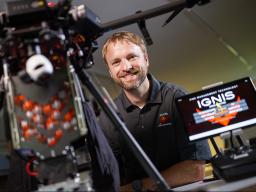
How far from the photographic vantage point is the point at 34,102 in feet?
2.12

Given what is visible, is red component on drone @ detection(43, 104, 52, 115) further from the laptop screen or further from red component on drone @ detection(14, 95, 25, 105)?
the laptop screen

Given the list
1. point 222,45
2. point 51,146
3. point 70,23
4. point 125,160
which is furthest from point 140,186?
point 222,45

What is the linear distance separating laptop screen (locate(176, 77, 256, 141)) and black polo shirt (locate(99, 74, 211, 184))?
0.25 meters

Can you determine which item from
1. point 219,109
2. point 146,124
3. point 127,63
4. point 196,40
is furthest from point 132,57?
point 196,40

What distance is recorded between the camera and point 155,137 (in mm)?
1283

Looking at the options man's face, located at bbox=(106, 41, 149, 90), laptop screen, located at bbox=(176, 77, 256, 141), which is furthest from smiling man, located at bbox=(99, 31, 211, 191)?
laptop screen, located at bbox=(176, 77, 256, 141)

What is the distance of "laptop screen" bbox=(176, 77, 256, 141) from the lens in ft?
3.05

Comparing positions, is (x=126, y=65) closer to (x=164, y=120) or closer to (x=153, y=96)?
(x=153, y=96)

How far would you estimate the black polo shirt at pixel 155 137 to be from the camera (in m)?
1.23

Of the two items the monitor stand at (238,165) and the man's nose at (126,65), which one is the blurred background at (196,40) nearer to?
the man's nose at (126,65)

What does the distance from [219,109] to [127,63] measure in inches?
20.2

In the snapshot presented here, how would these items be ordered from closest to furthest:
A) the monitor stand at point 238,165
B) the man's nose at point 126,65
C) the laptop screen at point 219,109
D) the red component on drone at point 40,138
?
the red component on drone at point 40,138 < the monitor stand at point 238,165 < the laptop screen at point 219,109 < the man's nose at point 126,65

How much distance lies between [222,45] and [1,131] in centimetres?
262

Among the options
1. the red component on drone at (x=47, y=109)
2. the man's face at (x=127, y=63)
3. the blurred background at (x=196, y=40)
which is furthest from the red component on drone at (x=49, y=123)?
the blurred background at (x=196, y=40)
